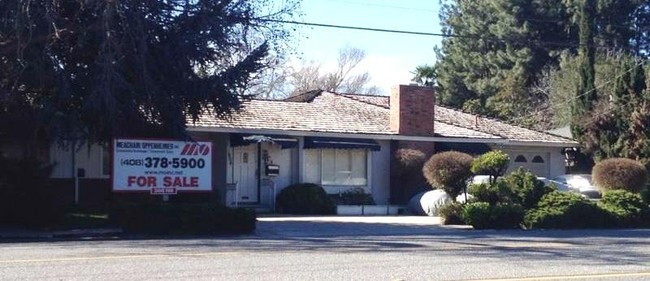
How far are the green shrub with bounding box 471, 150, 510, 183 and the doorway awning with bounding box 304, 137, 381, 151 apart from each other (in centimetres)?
663

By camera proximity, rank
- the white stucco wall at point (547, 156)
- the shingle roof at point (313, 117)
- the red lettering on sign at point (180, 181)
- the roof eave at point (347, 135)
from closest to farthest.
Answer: the red lettering on sign at point (180, 181), the roof eave at point (347, 135), the shingle roof at point (313, 117), the white stucco wall at point (547, 156)

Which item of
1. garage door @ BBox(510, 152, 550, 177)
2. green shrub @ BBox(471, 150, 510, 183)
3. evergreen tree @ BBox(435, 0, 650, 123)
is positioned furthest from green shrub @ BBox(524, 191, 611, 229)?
evergreen tree @ BBox(435, 0, 650, 123)

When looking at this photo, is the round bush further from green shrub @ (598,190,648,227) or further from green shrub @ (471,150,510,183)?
green shrub @ (471,150,510,183)

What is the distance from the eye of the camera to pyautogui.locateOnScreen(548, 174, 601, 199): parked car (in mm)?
35750

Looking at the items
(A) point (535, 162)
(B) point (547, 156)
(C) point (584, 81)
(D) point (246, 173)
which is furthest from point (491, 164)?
(C) point (584, 81)

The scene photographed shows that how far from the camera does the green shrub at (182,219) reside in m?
21.8

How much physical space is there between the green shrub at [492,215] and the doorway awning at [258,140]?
8538mm

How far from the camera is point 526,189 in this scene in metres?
26.1

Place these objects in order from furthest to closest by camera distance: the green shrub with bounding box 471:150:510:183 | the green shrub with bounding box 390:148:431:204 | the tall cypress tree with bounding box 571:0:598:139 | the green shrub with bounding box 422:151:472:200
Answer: the tall cypress tree with bounding box 571:0:598:139
the green shrub with bounding box 390:148:431:204
the green shrub with bounding box 422:151:472:200
the green shrub with bounding box 471:150:510:183

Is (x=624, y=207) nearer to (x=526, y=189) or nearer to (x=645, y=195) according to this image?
(x=645, y=195)

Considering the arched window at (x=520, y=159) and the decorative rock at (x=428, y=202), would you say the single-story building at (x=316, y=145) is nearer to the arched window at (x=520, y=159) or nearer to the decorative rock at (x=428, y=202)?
the arched window at (x=520, y=159)

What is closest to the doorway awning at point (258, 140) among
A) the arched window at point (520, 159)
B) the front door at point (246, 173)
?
the front door at point (246, 173)

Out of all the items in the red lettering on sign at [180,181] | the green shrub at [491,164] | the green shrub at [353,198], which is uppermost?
the green shrub at [491,164]

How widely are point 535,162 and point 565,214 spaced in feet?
47.0
